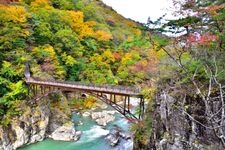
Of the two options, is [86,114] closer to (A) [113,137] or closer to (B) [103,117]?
(B) [103,117]

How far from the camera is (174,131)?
12445 millimetres

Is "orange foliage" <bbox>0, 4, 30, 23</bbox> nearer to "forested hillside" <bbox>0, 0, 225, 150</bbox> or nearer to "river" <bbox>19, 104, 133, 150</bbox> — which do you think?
"forested hillside" <bbox>0, 0, 225, 150</bbox>

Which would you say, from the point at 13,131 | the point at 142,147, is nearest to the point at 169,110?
the point at 142,147

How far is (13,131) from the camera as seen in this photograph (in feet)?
72.9

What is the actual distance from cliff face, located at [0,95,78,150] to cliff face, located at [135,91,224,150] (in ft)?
34.4

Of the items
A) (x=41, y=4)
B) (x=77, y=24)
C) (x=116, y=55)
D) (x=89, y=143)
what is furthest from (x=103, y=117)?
(x=41, y=4)

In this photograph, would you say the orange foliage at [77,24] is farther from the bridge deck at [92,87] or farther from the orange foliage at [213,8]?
the orange foliage at [213,8]

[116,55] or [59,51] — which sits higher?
[59,51]

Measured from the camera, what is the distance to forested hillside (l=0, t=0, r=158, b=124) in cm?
2515

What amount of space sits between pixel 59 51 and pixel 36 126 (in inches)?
353

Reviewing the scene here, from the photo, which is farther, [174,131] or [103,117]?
[103,117]

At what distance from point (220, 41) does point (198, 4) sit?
1.48 meters

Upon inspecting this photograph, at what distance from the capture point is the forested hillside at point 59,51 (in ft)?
82.5

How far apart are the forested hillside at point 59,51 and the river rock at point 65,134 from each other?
2.80m
